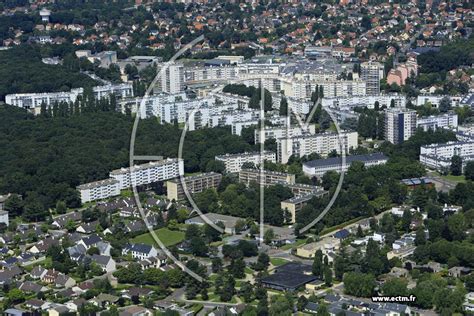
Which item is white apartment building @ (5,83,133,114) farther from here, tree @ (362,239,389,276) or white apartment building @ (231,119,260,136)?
tree @ (362,239,389,276)

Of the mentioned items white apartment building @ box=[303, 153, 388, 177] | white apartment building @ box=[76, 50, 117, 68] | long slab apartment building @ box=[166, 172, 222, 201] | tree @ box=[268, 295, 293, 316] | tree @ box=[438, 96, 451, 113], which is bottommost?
tree @ box=[268, 295, 293, 316]

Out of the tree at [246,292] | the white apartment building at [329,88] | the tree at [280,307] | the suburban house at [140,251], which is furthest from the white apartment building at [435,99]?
the tree at [280,307]

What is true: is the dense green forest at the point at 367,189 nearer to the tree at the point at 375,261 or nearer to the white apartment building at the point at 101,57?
the tree at the point at 375,261

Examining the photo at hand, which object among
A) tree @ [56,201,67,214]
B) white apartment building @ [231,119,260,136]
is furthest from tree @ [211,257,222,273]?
white apartment building @ [231,119,260,136]

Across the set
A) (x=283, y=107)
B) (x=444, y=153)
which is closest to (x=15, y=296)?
(x=444, y=153)

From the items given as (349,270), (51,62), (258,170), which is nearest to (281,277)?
(349,270)
